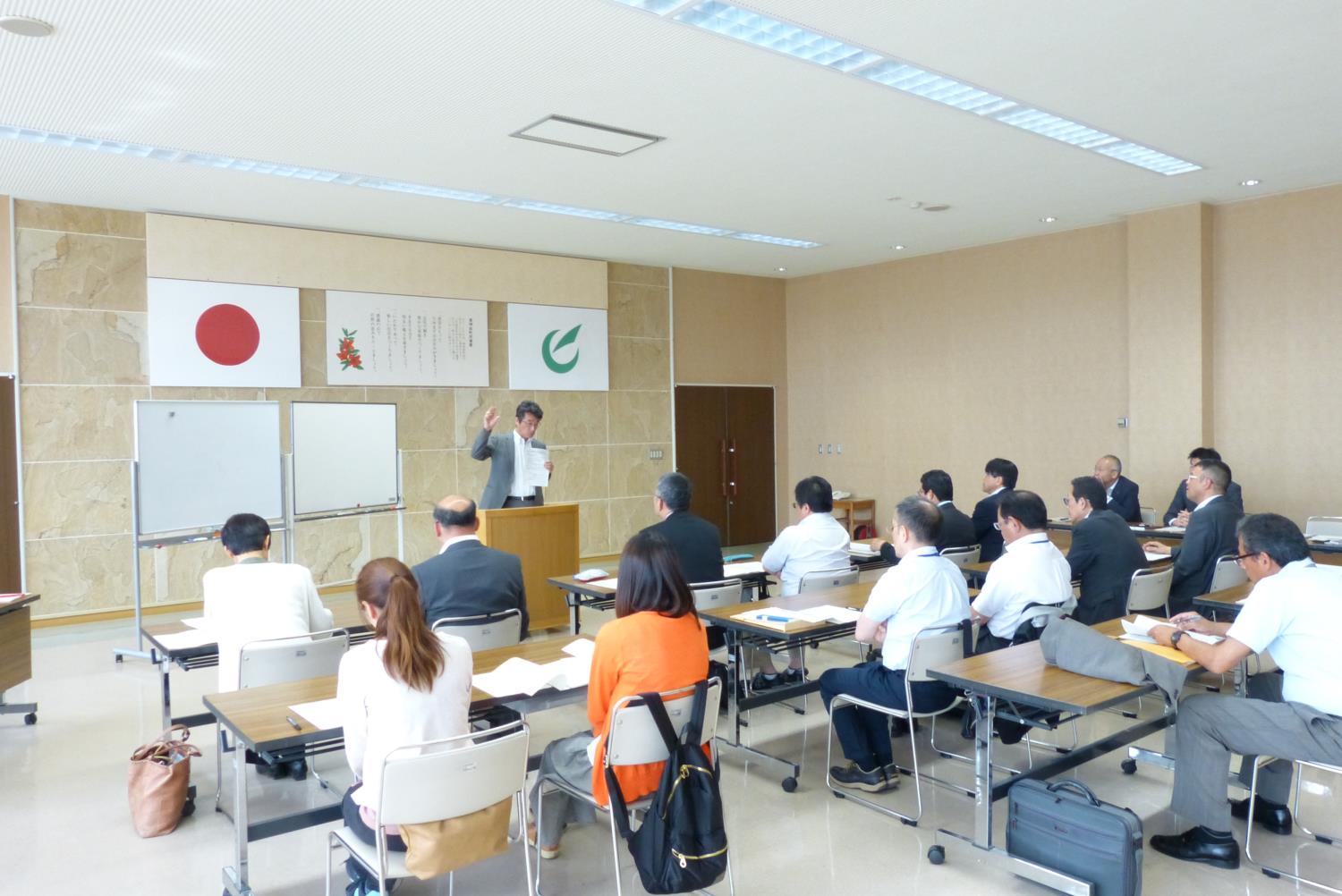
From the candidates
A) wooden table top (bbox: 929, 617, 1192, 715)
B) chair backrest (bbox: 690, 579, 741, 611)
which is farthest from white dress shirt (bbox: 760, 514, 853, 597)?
wooden table top (bbox: 929, 617, 1192, 715)

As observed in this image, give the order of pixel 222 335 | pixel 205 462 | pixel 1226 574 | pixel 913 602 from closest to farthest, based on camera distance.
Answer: pixel 913 602 → pixel 1226 574 → pixel 205 462 → pixel 222 335

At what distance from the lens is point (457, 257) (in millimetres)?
8984

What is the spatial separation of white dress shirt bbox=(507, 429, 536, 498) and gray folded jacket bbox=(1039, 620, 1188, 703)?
433 cm

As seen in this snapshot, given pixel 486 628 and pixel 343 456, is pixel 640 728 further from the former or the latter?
pixel 343 456

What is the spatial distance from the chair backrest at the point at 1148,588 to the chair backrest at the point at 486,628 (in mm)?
3164

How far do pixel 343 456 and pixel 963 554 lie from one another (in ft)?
15.1

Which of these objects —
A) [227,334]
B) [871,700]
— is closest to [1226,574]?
[871,700]

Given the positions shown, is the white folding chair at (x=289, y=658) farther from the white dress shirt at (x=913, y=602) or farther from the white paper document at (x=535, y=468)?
the white paper document at (x=535, y=468)

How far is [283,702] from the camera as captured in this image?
2.88 metres

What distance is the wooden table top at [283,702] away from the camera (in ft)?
8.42

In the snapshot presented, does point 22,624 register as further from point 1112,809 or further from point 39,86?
point 1112,809

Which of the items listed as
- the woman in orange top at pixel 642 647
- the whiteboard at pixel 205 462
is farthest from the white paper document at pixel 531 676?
the whiteboard at pixel 205 462

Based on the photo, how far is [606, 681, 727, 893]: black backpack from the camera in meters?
2.53

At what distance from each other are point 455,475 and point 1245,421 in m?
7.18
